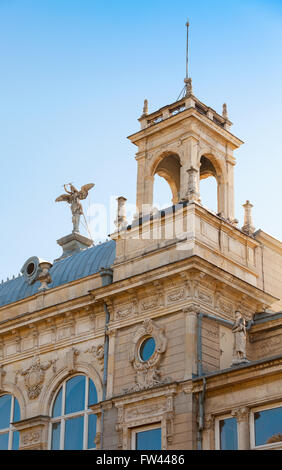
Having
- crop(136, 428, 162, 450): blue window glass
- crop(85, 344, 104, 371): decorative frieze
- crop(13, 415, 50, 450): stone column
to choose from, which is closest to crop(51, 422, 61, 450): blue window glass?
crop(13, 415, 50, 450): stone column

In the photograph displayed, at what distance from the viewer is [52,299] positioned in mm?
34312

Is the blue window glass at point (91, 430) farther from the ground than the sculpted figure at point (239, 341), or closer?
closer

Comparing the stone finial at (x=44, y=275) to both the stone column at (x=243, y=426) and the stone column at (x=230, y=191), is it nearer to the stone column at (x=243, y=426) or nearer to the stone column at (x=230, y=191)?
the stone column at (x=230, y=191)

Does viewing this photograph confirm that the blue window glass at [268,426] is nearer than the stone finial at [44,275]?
Yes

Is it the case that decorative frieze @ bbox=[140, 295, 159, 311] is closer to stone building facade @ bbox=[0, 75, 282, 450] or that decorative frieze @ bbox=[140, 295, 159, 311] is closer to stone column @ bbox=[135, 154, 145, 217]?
stone building facade @ bbox=[0, 75, 282, 450]

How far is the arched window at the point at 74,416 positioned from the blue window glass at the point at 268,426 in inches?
261

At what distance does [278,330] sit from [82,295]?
7.03 m

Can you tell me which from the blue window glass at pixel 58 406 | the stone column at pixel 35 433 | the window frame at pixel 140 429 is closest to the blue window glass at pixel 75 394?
the blue window glass at pixel 58 406

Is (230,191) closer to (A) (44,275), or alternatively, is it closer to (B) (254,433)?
(A) (44,275)

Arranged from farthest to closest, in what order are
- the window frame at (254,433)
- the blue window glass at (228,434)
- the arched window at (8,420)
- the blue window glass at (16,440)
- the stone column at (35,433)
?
the arched window at (8,420), the blue window glass at (16,440), the stone column at (35,433), the blue window glass at (228,434), the window frame at (254,433)

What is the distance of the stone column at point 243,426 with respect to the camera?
2627 centimetres

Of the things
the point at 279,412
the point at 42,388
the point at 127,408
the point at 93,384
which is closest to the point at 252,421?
the point at 279,412

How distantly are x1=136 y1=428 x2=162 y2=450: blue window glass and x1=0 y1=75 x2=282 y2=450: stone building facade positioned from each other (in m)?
0.03

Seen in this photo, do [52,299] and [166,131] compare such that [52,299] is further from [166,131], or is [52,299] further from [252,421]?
[252,421]
